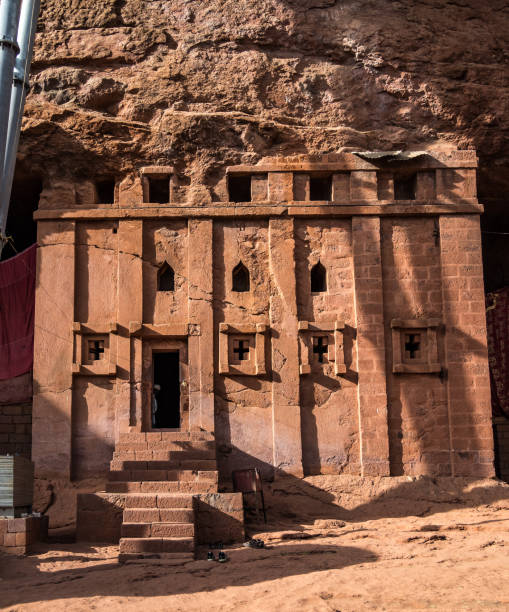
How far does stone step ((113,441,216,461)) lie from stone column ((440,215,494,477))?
4.41 metres

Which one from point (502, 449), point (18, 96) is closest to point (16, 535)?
point (18, 96)

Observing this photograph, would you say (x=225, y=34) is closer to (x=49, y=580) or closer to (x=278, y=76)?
(x=278, y=76)

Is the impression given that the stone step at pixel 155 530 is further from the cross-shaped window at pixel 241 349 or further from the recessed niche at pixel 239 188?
the recessed niche at pixel 239 188

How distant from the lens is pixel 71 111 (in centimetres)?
1474

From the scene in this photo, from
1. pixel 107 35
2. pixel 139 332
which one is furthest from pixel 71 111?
pixel 139 332

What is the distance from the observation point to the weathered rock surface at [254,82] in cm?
1471

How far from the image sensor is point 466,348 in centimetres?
1402

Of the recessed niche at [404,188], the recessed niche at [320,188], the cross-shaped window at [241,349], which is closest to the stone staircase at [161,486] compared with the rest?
the cross-shaped window at [241,349]

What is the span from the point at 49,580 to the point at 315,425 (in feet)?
19.3

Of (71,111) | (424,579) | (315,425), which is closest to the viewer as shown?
(424,579)

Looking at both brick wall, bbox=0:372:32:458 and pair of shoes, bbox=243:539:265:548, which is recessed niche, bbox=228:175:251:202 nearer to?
brick wall, bbox=0:372:32:458

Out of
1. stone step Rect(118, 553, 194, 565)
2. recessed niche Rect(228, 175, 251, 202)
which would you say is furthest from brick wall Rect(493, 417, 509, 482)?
stone step Rect(118, 553, 194, 565)

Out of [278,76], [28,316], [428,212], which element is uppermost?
[278,76]

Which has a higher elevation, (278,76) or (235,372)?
(278,76)
